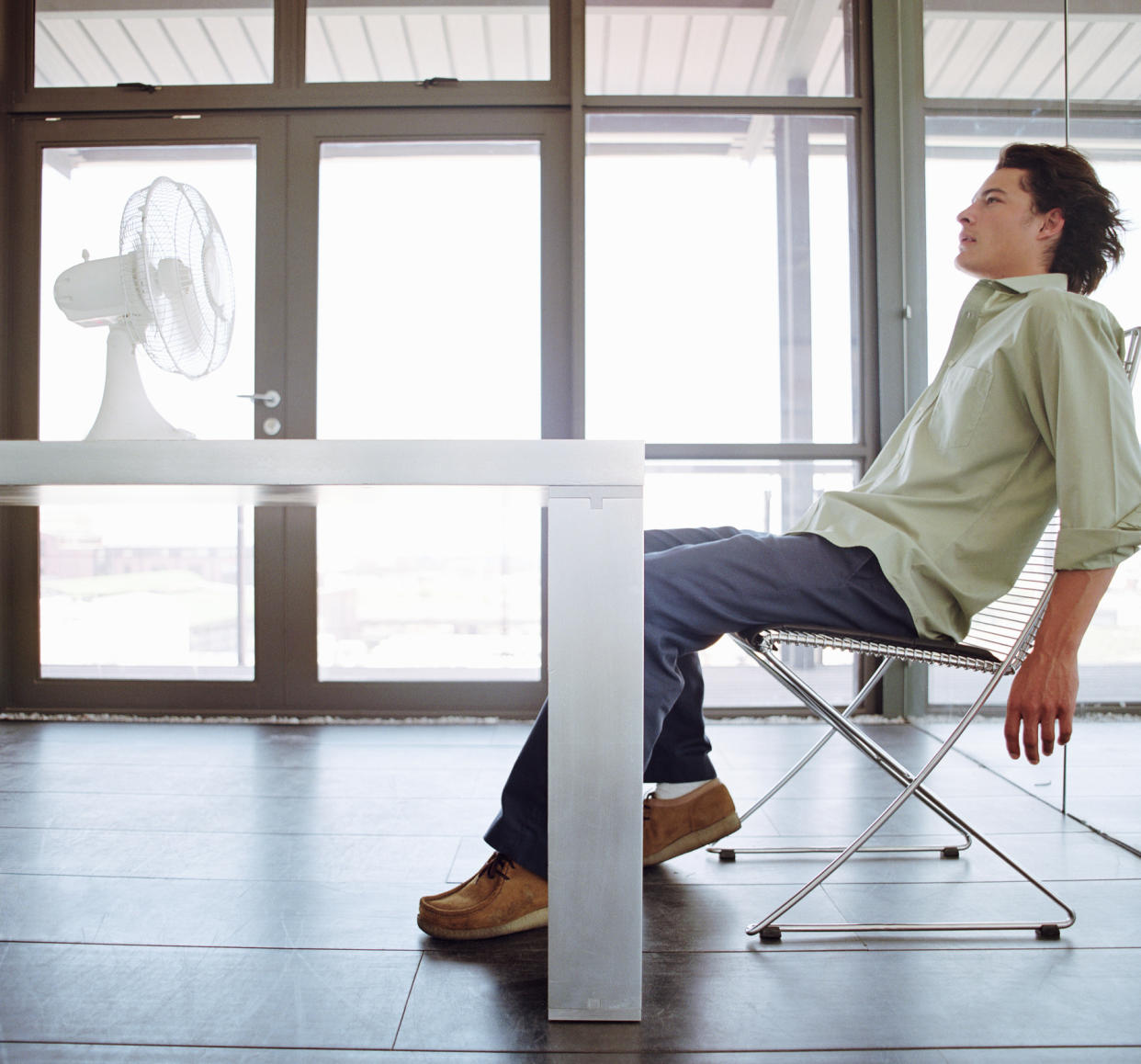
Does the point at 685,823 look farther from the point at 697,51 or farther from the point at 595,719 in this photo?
the point at 697,51

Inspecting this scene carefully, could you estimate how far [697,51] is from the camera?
3.12 metres

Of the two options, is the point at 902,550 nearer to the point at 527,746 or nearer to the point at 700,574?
the point at 700,574

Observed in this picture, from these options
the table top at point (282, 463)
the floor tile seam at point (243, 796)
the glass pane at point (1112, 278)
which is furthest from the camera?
the floor tile seam at point (243, 796)

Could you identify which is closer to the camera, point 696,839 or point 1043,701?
point 1043,701

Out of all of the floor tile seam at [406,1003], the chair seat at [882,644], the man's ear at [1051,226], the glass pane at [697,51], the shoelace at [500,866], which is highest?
the glass pane at [697,51]

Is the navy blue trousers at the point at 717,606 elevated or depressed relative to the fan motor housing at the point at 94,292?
depressed

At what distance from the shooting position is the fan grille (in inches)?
60.1

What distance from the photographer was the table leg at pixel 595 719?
112 cm

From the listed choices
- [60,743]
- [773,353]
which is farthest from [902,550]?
[60,743]

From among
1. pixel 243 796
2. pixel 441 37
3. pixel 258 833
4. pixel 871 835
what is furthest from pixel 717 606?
pixel 441 37

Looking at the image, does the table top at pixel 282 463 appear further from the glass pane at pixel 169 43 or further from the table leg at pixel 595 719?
the glass pane at pixel 169 43

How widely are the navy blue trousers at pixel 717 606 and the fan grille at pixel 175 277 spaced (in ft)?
2.84

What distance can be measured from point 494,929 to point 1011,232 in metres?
1.43

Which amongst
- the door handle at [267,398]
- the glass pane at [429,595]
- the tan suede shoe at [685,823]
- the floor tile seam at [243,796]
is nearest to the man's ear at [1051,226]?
the tan suede shoe at [685,823]
